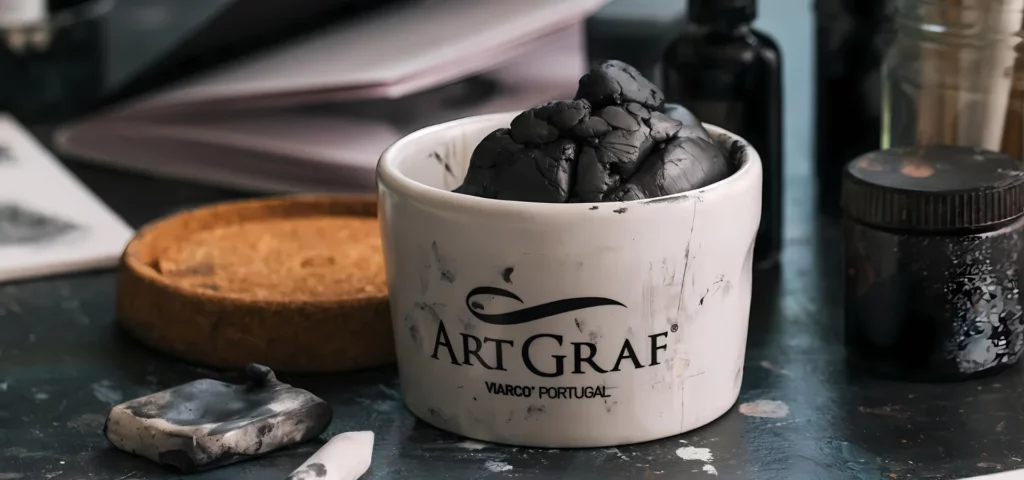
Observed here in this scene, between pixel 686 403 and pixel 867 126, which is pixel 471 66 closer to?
pixel 867 126

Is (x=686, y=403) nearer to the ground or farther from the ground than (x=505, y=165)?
nearer to the ground

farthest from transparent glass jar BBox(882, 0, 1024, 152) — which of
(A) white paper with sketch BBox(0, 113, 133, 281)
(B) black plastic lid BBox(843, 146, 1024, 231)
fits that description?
(A) white paper with sketch BBox(0, 113, 133, 281)

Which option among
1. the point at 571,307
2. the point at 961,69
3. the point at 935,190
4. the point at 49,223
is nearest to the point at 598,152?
the point at 571,307

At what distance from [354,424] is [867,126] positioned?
46 centimetres

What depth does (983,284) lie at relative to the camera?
2.07ft

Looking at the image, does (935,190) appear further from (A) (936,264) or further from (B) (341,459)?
(B) (341,459)

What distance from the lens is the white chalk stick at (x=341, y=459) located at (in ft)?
1.78

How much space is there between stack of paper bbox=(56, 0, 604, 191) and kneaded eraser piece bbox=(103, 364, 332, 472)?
338mm

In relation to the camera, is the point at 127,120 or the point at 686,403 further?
the point at 127,120

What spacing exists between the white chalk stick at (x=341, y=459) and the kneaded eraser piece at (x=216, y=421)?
0.03 m

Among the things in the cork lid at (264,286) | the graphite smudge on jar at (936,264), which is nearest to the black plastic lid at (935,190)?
the graphite smudge on jar at (936,264)

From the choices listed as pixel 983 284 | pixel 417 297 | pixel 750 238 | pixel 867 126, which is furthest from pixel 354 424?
pixel 867 126

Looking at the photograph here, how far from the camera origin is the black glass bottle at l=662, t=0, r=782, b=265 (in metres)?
0.80

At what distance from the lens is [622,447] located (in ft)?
1.93
